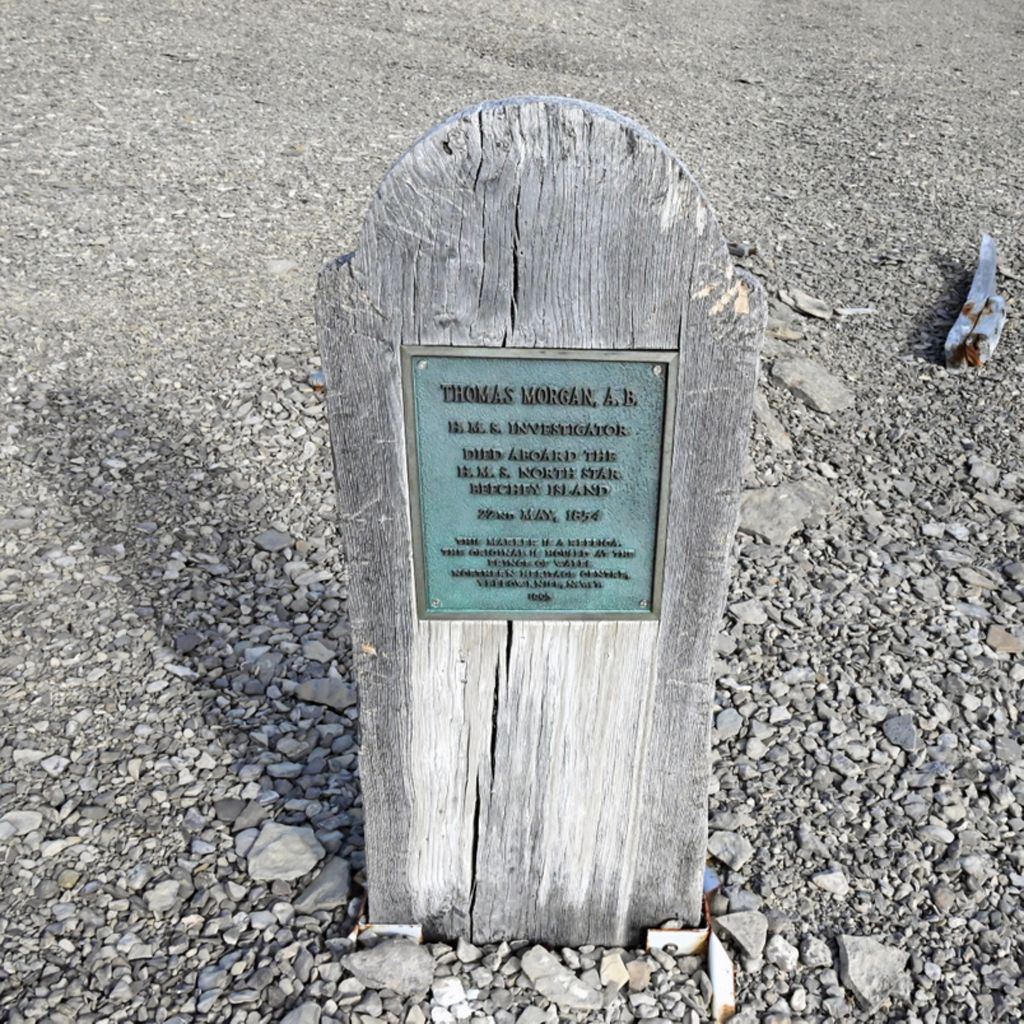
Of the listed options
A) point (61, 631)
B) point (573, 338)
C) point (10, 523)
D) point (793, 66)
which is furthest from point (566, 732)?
point (793, 66)

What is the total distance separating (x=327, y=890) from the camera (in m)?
2.84

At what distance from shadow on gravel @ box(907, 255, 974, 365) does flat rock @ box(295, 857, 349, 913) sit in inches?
175

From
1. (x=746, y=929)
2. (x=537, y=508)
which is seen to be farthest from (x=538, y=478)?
(x=746, y=929)

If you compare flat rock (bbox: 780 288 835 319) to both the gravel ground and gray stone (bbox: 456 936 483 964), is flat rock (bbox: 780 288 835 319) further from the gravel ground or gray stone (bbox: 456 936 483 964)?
gray stone (bbox: 456 936 483 964)

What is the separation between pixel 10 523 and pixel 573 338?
3289mm

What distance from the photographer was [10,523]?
4.38 m

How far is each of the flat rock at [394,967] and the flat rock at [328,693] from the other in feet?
3.35

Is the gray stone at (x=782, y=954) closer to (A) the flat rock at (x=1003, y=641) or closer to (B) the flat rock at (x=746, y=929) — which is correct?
(B) the flat rock at (x=746, y=929)

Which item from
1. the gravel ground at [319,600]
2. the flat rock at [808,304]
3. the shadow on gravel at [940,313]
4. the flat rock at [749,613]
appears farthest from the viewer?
the flat rock at [808,304]

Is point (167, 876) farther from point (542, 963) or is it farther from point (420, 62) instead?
point (420, 62)

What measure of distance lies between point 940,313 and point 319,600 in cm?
430

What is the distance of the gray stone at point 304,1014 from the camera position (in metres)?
2.49

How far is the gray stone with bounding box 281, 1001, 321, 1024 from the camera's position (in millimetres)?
2494

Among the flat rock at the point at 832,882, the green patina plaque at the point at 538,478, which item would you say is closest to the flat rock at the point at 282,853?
the green patina plaque at the point at 538,478
